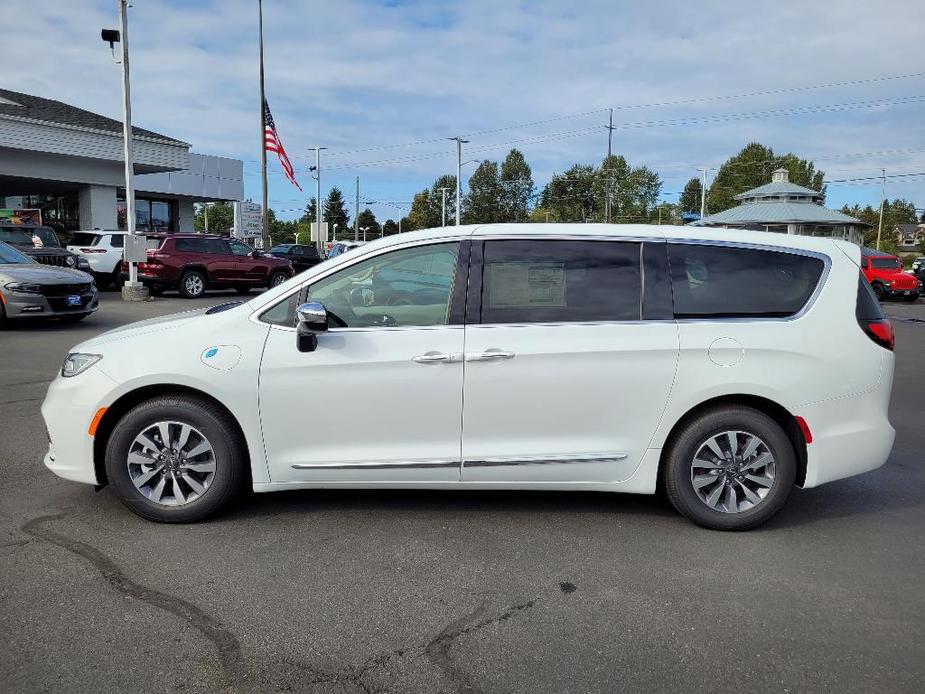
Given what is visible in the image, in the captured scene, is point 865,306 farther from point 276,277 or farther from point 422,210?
point 422,210

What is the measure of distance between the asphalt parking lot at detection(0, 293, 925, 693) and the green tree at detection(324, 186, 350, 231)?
11995 cm

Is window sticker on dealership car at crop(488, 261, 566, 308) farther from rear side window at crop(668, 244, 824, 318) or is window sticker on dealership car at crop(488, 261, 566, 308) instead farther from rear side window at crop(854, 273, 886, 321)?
rear side window at crop(854, 273, 886, 321)

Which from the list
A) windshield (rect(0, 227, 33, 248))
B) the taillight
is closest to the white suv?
windshield (rect(0, 227, 33, 248))

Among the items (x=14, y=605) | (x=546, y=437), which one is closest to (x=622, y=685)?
(x=546, y=437)

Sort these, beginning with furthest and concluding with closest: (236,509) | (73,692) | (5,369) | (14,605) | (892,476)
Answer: (5,369) < (892,476) < (236,509) < (14,605) < (73,692)

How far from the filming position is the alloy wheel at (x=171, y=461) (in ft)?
13.3

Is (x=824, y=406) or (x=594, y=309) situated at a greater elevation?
(x=594, y=309)

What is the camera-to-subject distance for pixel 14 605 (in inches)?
125

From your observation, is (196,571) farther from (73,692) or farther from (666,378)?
(666,378)

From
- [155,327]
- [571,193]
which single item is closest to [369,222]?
[571,193]

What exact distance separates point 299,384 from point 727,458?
2.43m

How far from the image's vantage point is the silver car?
12.0 meters

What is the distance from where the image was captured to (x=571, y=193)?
8869 centimetres

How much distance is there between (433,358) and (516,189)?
102 metres
